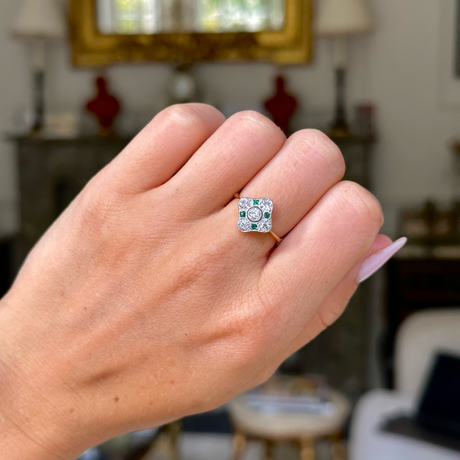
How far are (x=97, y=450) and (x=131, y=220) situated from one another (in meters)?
1.92

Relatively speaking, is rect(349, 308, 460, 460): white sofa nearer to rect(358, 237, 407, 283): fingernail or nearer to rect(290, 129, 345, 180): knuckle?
rect(358, 237, 407, 283): fingernail

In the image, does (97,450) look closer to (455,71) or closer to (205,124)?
(205,124)

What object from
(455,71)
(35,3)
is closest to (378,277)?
(455,71)

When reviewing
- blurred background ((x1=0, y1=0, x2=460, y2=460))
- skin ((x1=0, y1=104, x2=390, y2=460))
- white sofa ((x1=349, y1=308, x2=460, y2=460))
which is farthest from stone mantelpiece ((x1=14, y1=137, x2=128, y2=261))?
skin ((x1=0, y1=104, x2=390, y2=460))

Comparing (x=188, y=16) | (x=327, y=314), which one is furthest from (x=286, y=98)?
(x=327, y=314)

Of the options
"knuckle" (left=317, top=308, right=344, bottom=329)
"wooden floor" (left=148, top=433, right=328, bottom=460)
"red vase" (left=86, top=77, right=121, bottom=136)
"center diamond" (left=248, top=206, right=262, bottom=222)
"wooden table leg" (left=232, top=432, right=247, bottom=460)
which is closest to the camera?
A: "center diamond" (left=248, top=206, right=262, bottom=222)

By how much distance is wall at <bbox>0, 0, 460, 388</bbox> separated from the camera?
11.4 ft

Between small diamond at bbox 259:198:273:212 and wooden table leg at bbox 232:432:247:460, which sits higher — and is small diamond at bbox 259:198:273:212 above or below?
above

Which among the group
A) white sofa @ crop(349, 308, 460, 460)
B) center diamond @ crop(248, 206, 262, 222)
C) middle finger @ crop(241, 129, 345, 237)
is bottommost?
white sofa @ crop(349, 308, 460, 460)

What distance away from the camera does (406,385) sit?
2.45 meters

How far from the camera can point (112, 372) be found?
0.55 metres

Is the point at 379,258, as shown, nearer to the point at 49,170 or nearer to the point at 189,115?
the point at 189,115

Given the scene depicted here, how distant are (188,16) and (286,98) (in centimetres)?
86

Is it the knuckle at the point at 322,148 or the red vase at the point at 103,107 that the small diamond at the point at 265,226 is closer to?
the knuckle at the point at 322,148
